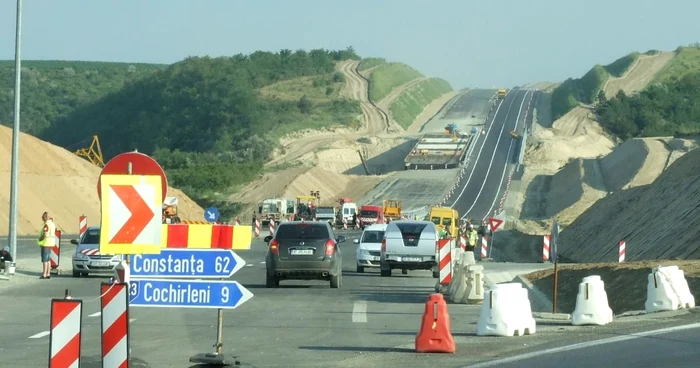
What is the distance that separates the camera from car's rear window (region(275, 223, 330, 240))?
92.1 ft

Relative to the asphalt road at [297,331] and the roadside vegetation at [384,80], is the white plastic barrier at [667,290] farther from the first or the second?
the roadside vegetation at [384,80]

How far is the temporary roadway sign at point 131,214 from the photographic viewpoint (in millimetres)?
11281

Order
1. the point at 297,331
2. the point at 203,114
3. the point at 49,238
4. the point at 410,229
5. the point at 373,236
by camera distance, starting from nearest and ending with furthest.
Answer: the point at 297,331
the point at 49,238
the point at 410,229
the point at 373,236
the point at 203,114

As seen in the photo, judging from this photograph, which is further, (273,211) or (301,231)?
(273,211)

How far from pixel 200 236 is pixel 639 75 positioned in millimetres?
165182

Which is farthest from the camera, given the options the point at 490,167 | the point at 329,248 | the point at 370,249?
the point at 490,167

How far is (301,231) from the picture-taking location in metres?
28.2

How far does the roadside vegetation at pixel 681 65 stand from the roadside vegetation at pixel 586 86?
5.60 m

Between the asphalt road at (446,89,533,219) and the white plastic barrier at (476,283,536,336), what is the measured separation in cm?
7010

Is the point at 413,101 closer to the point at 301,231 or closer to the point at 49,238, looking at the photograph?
the point at 49,238

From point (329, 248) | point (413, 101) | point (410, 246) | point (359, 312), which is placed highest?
point (413, 101)

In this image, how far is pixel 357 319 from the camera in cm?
2066

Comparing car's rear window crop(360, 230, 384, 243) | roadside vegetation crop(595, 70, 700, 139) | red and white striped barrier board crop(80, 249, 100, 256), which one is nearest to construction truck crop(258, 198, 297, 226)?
car's rear window crop(360, 230, 384, 243)

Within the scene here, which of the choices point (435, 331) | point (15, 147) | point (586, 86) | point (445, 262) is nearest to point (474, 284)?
point (445, 262)
